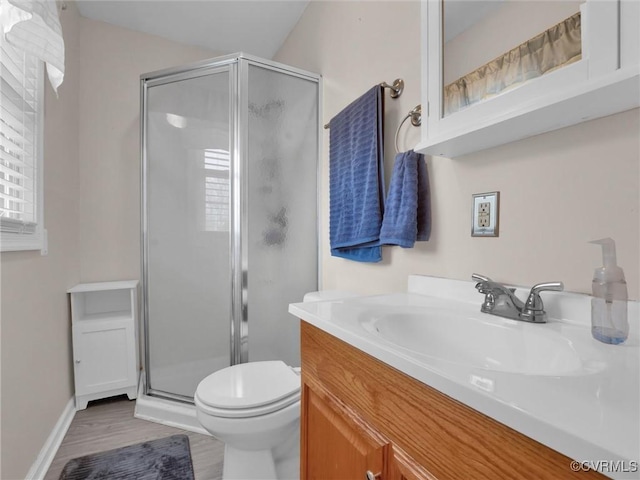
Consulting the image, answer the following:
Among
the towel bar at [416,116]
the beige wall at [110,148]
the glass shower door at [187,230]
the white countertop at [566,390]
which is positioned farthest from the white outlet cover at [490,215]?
the beige wall at [110,148]

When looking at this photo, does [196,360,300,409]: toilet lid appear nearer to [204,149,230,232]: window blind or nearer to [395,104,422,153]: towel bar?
[204,149,230,232]: window blind

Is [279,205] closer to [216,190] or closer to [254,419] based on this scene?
[216,190]

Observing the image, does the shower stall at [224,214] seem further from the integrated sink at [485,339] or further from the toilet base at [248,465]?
the integrated sink at [485,339]

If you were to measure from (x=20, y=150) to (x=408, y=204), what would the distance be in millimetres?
1555

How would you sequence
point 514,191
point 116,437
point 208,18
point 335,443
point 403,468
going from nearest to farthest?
point 403,468
point 335,443
point 514,191
point 116,437
point 208,18

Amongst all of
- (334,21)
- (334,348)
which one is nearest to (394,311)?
(334,348)

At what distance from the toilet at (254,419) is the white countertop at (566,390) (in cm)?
61

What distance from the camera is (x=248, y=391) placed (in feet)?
3.92

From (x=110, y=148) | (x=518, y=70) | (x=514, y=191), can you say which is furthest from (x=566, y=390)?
(x=110, y=148)

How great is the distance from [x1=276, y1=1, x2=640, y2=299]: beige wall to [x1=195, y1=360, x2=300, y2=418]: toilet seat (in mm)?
546

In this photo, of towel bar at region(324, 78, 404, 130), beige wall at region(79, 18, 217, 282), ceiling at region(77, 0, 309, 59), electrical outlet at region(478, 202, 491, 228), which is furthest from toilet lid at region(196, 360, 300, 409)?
ceiling at region(77, 0, 309, 59)

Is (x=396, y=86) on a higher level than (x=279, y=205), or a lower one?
higher

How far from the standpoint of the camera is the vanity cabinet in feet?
1.26

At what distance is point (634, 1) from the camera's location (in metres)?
0.55
